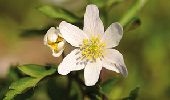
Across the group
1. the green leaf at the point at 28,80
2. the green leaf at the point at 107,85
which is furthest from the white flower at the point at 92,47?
the green leaf at the point at 107,85

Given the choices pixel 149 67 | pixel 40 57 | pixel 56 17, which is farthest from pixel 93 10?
pixel 40 57

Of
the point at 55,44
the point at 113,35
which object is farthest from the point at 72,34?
the point at 113,35

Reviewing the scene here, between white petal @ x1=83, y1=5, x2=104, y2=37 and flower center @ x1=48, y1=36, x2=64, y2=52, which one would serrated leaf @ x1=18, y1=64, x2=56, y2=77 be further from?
white petal @ x1=83, y1=5, x2=104, y2=37

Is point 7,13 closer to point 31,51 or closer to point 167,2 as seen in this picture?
point 31,51

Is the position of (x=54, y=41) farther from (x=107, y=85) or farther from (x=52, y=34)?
(x=107, y=85)

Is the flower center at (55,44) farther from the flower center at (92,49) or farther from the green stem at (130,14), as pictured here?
the green stem at (130,14)

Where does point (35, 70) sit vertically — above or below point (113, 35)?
below

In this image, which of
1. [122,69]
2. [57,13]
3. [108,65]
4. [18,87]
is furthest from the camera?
[57,13]

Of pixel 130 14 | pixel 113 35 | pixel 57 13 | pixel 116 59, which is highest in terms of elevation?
pixel 130 14
